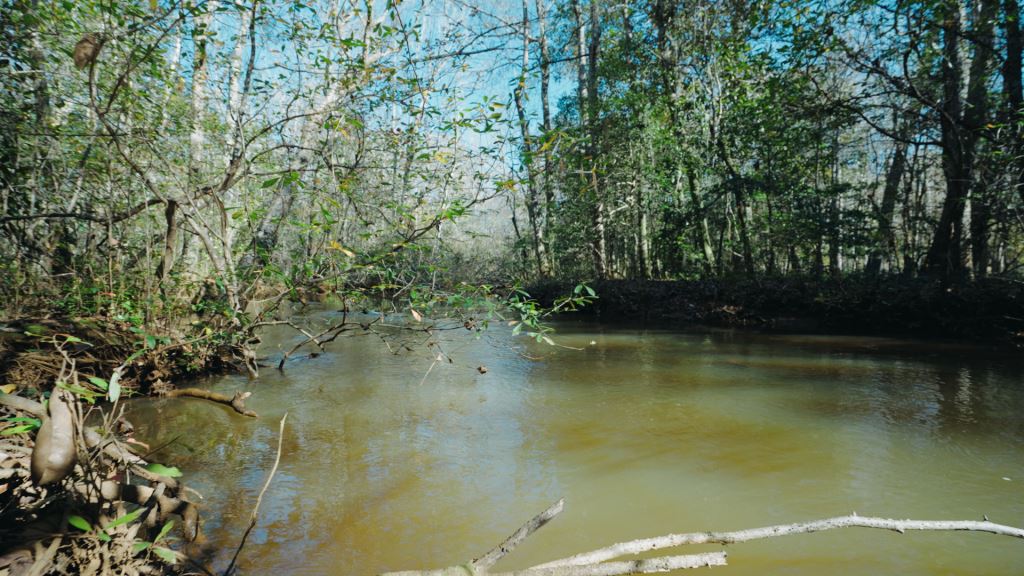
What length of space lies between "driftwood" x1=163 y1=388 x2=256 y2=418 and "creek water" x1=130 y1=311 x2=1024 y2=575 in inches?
3.8

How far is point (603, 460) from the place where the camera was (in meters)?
3.61

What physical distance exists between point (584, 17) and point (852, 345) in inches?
498

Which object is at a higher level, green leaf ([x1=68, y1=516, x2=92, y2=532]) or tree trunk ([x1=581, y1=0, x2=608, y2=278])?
tree trunk ([x1=581, y1=0, x2=608, y2=278])

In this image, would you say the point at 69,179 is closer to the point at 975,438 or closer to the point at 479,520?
the point at 479,520

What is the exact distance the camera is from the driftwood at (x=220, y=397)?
4.41 m

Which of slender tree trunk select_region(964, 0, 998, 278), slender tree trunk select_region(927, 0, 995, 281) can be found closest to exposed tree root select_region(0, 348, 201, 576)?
slender tree trunk select_region(964, 0, 998, 278)

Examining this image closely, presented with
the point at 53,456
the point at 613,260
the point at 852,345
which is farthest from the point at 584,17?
the point at 53,456

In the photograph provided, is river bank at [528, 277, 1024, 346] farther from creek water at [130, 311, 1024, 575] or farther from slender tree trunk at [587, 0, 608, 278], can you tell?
creek water at [130, 311, 1024, 575]

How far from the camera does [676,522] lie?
2.72 meters

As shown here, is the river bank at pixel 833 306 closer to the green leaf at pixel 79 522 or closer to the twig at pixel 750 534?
the twig at pixel 750 534

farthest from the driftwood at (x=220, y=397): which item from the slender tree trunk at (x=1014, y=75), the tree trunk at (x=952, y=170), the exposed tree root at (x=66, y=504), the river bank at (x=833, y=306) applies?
the tree trunk at (x=952, y=170)

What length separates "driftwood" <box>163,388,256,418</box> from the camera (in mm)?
4406

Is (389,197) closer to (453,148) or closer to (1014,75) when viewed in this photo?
(453,148)

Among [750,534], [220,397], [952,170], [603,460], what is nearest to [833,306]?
[952,170]
